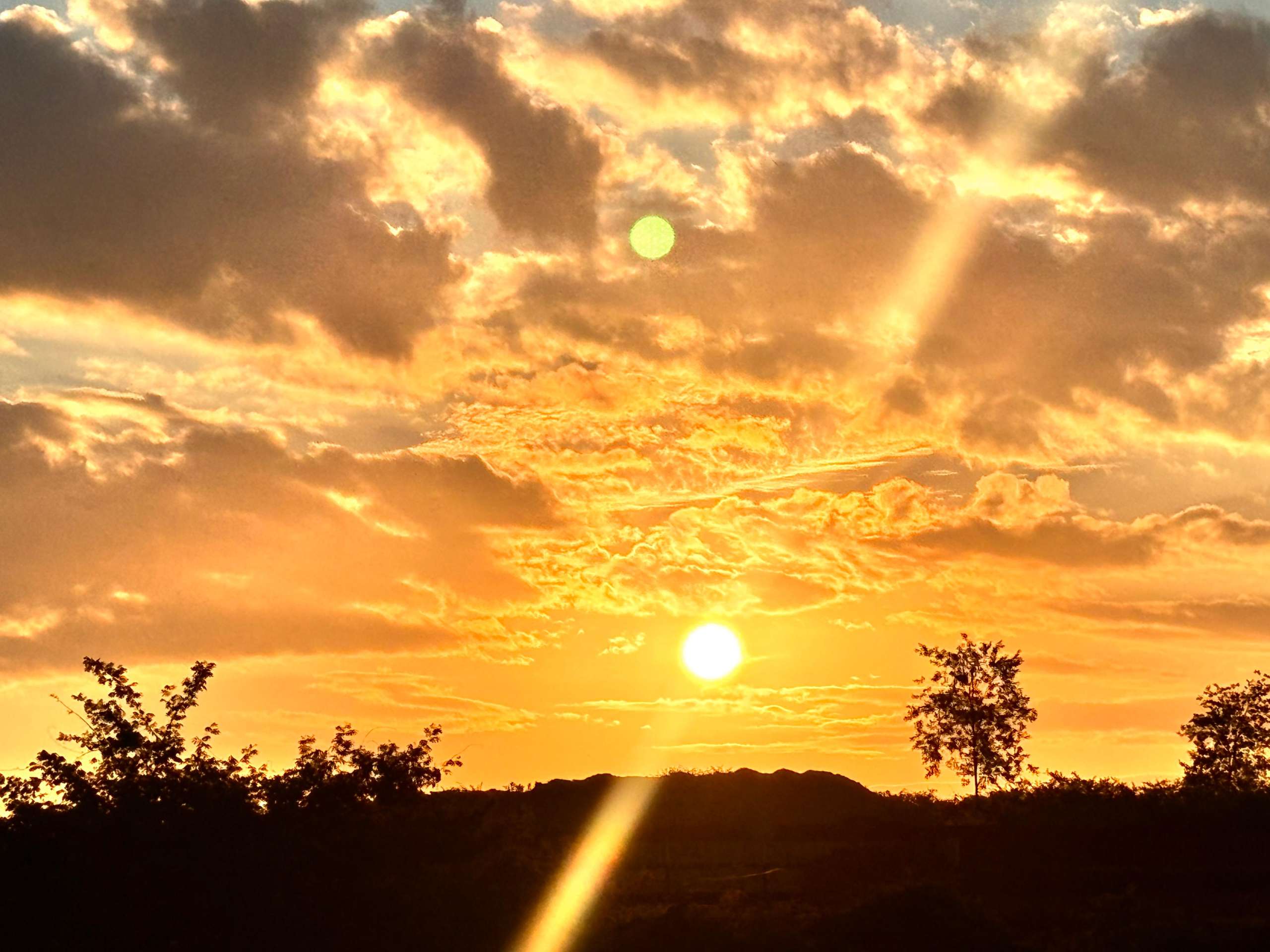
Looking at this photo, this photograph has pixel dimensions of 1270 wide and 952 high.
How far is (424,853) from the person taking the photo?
3228 centimetres

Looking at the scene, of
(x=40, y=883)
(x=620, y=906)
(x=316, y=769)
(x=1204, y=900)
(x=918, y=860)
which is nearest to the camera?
(x=40, y=883)

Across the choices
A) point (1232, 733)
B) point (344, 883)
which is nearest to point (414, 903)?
point (344, 883)

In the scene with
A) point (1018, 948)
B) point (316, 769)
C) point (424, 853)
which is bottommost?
point (1018, 948)

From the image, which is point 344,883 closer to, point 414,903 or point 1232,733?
point 414,903

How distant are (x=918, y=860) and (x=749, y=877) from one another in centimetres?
727

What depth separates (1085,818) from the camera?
166ft

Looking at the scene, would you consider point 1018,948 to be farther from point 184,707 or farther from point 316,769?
point 184,707

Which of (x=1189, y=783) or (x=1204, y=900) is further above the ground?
(x=1189, y=783)

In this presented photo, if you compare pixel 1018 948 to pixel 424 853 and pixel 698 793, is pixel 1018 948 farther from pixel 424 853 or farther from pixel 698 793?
pixel 698 793

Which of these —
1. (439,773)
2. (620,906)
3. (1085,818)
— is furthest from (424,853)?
(1085,818)

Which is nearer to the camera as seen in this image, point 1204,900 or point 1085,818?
point 1204,900

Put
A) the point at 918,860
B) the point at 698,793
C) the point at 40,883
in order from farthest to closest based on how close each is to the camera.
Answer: the point at 698,793 → the point at 918,860 → the point at 40,883

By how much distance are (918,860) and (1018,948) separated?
17686 mm

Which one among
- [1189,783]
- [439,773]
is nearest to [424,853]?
[439,773]
